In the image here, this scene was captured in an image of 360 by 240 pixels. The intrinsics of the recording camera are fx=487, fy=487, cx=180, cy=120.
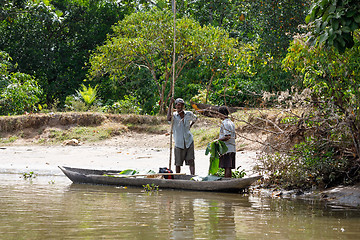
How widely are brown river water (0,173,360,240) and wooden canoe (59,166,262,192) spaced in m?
0.15

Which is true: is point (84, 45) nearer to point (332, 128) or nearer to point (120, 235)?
point (332, 128)

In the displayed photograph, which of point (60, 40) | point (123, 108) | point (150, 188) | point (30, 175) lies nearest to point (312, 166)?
point (150, 188)

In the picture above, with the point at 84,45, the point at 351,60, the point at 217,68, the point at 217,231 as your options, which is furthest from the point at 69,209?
the point at 84,45

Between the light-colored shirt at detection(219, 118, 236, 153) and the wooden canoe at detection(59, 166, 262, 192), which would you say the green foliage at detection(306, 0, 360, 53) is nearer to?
the light-colored shirt at detection(219, 118, 236, 153)

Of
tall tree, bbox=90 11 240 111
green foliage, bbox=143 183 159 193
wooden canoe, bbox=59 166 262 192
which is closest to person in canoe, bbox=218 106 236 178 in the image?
wooden canoe, bbox=59 166 262 192

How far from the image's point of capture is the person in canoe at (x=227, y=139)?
9258 millimetres

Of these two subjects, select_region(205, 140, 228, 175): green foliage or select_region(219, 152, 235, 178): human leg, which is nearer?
select_region(205, 140, 228, 175): green foliage

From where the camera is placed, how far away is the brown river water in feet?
19.2

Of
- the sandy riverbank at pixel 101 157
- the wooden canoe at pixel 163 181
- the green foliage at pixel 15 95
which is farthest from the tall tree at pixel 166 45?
the wooden canoe at pixel 163 181

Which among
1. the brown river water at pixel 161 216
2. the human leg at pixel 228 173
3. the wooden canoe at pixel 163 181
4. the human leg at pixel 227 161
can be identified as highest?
the human leg at pixel 227 161

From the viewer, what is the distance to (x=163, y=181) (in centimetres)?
982

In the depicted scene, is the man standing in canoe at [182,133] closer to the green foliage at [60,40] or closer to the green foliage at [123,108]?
the green foliage at [123,108]

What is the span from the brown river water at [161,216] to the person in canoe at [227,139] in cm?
58

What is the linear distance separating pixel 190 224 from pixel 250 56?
13243mm
